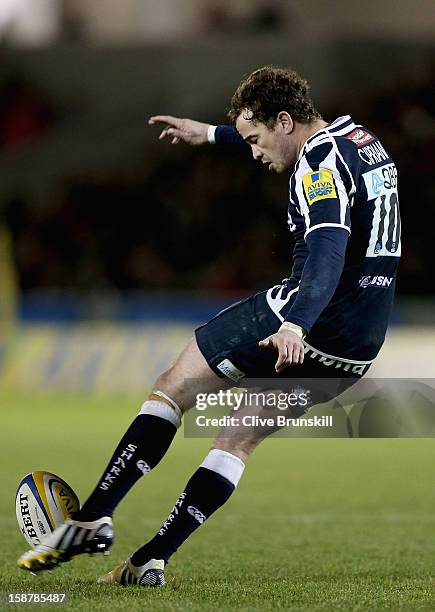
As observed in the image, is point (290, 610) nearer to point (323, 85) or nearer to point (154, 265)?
point (154, 265)

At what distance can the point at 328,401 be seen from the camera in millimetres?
4188

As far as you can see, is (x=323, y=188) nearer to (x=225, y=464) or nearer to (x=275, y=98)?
(x=275, y=98)

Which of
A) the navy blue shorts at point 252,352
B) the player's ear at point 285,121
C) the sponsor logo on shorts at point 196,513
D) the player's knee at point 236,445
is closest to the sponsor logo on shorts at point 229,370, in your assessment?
the navy blue shorts at point 252,352

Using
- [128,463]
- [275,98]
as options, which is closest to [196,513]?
[128,463]

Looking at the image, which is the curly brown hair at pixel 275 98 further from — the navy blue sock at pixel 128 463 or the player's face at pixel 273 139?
the navy blue sock at pixel 128 463

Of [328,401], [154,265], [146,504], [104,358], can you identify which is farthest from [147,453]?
[154,265]

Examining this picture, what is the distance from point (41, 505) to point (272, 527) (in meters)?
1.90

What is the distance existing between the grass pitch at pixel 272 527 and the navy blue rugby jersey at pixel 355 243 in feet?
2.91

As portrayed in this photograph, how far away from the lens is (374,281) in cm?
400

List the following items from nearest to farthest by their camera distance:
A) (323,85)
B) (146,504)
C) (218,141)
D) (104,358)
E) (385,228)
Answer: (385,228) < (218,141) < (146,504) < (104,358) < (323,85)

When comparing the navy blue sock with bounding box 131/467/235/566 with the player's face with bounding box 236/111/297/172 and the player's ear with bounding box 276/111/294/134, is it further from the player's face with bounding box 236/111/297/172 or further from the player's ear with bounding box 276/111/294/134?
the player's ear with bounding box 276/111/294/134

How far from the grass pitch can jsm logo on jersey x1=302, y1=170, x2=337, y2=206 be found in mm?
1335

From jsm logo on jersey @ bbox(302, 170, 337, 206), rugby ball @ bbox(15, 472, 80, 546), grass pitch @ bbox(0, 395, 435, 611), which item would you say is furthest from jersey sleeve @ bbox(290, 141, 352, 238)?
rugby ball @ bbox(15, 472, 80, 546)

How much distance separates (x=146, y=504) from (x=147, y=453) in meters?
2.57
